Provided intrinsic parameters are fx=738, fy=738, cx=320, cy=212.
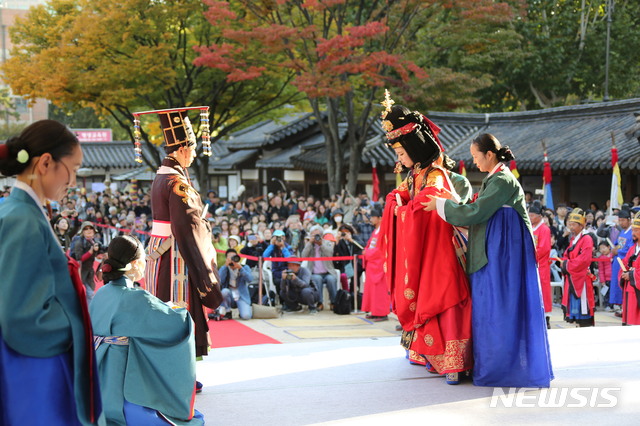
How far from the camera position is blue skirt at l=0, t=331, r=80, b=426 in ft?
7.15

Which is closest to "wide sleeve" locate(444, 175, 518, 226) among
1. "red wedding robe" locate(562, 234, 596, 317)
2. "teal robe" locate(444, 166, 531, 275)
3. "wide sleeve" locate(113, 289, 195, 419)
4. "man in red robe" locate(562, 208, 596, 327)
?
"teal robe" locate(444, 166, 531, 275)

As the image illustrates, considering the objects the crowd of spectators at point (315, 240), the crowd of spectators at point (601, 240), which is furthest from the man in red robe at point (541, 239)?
the crowd of spectators at point (601, 240)

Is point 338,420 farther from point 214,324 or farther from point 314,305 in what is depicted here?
point 314,305

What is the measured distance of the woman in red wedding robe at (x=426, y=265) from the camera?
4.43m

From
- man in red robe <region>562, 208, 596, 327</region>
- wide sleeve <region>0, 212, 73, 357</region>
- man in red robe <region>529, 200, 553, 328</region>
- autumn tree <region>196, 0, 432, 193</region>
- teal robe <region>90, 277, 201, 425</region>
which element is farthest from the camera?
autumn tree <region>196, 0, 432, 193</region>

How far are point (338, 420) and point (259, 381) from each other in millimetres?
964

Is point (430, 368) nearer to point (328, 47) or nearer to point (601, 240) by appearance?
point (601, 240)

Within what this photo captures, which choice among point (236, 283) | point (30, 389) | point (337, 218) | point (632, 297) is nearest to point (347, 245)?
point (236, 283)

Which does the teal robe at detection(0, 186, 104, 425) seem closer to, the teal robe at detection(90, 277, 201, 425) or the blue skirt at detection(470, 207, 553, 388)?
the teal robe at detection(90, 277, 201, 425)

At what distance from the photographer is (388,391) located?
4395 mm

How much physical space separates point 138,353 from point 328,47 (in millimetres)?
10704

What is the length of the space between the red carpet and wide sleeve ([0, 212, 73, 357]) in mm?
5885

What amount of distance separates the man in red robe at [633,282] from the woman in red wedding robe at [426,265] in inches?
157

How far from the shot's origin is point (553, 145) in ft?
57.8
